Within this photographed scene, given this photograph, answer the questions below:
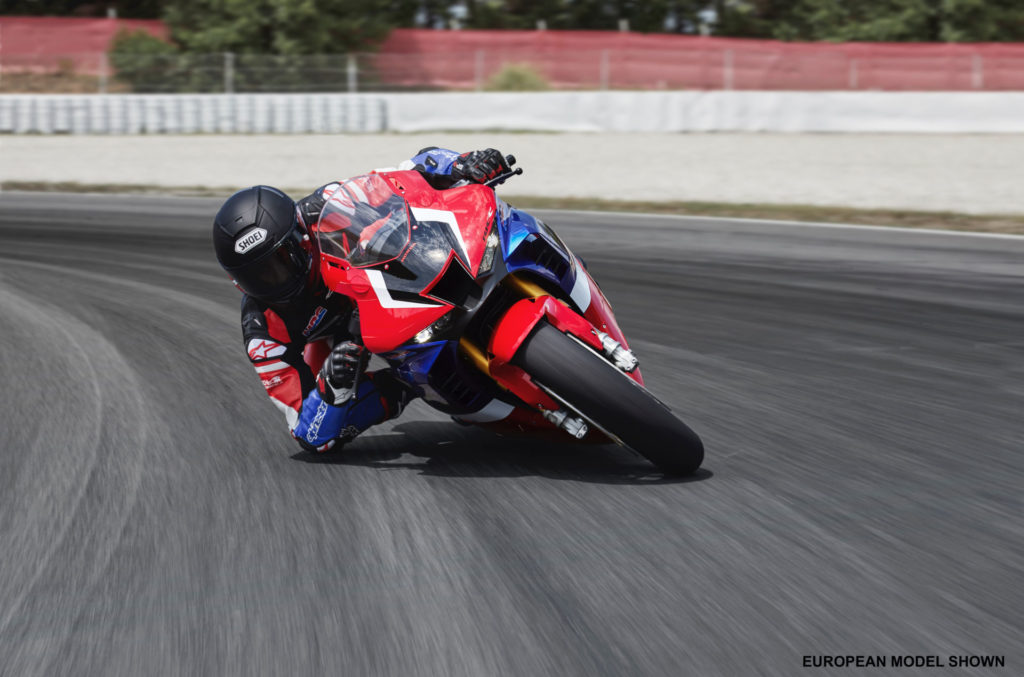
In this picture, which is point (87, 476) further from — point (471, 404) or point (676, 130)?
point (676, 130)

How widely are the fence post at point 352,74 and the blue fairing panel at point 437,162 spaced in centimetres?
2477

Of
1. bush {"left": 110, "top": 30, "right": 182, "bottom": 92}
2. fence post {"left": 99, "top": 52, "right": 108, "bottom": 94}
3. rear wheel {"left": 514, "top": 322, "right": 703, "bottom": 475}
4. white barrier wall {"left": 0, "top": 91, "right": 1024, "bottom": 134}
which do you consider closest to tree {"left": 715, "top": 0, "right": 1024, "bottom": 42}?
white barrier wall {"left": 0, "top": 91, "right": 1024, "bottom": 134}

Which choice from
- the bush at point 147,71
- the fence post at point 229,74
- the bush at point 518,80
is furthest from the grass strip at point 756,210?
the bush at point 518,80

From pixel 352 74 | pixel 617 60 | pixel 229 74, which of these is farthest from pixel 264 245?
pixel 617 60

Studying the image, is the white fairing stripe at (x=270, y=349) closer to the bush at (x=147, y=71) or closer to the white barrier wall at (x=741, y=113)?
the white barrier wall at (x=741, y=113)

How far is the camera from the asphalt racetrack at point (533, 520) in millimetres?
3041

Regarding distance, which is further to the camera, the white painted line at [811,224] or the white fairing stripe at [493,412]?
the white painted line at [811,224]

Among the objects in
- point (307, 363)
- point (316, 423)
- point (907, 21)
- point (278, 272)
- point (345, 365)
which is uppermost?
point (907, 21)

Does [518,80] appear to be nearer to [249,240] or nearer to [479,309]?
[249,240]

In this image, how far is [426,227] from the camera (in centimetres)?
410

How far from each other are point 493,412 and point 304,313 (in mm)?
907

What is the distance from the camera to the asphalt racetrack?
9.98 feet

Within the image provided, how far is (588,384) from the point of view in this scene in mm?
3854

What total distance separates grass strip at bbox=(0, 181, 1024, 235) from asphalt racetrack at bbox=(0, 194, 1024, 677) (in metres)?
4.96
